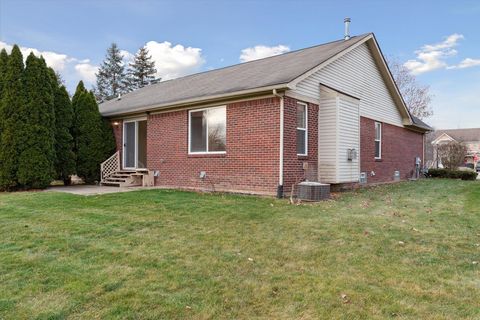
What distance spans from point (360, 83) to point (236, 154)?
5.95 metres

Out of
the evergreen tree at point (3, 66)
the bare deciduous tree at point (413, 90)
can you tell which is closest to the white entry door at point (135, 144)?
the evergreen tree at point (3, 66)

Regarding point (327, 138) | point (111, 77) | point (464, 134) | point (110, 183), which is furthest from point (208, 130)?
point (464, 134)

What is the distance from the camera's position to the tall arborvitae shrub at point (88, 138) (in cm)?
1297

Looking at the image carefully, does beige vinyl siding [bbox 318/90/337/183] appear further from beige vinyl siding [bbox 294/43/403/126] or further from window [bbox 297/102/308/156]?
window [bbox 297/102/308/156]

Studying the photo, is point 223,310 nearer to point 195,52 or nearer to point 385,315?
point 385,315

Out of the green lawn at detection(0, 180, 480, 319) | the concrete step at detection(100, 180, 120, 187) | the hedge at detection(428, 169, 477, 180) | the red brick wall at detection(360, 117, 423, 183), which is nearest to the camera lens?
the green lawn at detection(0, 180, 480, 319)

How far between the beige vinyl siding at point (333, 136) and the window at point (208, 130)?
9.64 feet

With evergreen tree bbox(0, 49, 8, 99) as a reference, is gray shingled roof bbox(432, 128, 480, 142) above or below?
above

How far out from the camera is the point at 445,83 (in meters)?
23.7

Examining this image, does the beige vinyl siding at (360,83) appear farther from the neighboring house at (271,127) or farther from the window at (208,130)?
the window at (208,130)

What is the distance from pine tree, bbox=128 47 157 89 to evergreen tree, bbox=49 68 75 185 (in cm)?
3550

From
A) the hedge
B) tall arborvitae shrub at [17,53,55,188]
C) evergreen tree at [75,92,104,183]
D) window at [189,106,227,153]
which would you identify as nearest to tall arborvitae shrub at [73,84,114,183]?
evergreen tree at [75,92,104,183]

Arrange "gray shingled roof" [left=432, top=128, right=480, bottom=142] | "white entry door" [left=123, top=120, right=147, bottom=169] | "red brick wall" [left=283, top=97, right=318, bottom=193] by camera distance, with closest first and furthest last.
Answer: "red brick wall" [left=283, top=97, right=318, bottom=193]
"white entry door" [left=123, top=120, right=147, bottom=169]
"gray shingled roof" [left=432, top=128, right=480, bottom=142]

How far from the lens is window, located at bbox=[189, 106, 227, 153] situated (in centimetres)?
1006
